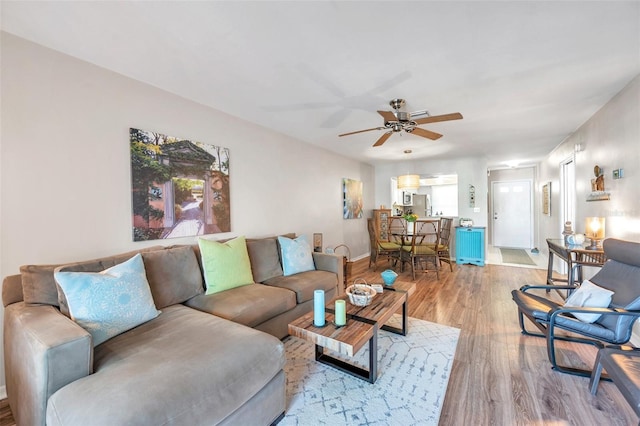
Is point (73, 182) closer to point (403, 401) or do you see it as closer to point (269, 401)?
point (269, 401)

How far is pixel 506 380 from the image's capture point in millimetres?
1913

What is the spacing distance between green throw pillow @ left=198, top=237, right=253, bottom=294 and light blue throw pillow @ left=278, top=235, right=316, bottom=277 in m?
0.54

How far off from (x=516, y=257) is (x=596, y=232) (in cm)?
382

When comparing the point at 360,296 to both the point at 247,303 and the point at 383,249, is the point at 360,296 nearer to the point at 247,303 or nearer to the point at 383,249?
the point at 247,303

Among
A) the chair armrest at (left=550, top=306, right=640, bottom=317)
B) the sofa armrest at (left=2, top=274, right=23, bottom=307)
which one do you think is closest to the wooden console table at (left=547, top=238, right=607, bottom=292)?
the chair armrest at (left=550, top=306, right=640, bottom=317)

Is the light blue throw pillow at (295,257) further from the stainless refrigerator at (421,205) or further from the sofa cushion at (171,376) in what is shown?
the stainless refrigerator at (421,205)

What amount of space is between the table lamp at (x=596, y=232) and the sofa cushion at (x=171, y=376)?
11.7ft

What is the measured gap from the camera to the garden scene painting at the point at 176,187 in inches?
92.4

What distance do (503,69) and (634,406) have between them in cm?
229

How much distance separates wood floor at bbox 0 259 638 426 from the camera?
158 centimetres

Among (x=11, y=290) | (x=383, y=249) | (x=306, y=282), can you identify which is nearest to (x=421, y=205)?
(x=383, y=249)

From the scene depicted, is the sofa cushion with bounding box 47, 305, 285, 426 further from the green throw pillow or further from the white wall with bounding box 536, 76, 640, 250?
the white wall with bounding box 536, 76, 640, 250

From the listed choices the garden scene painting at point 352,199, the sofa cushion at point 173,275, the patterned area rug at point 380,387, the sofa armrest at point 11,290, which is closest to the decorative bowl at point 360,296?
the patterned area rug at point 380,387

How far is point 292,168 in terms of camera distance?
415 centimetres
